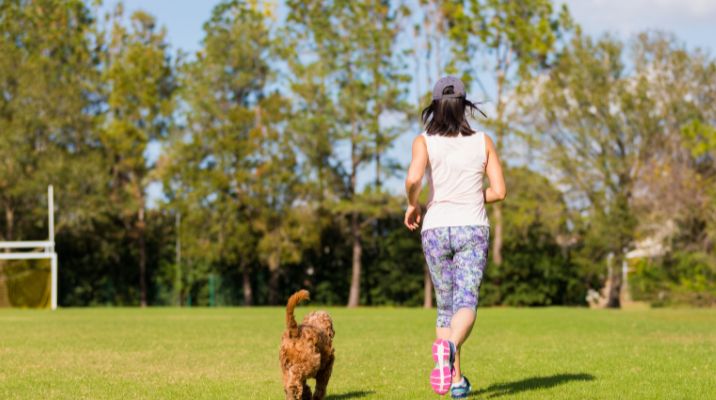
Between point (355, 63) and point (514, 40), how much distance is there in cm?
692

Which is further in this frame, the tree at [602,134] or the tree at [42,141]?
the tree at [602,134]

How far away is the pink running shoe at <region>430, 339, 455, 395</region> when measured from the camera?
6359 mm

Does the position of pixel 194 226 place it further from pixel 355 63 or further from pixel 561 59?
pixel 561 59

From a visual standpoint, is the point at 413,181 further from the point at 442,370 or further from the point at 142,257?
the point at 142,257

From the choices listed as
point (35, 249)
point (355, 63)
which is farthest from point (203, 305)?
point (355, 63)

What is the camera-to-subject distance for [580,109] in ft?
136

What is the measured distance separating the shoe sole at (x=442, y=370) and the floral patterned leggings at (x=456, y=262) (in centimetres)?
46

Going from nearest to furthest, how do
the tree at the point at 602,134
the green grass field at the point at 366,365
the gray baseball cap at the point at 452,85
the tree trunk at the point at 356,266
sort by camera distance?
the gray baseball cap at the point at 452,85
the green grass field at the point at 366,365
the tree at the point at 602,134
the tree trunk at the point at 356,266

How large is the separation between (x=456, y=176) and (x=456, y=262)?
23.9 inches

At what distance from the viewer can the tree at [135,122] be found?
42.9 metres

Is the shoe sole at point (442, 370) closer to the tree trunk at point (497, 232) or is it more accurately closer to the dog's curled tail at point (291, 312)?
the dog's curled tail at point (291, 312)

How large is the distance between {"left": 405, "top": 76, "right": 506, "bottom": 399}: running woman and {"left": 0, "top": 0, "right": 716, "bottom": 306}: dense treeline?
3329 centimetres

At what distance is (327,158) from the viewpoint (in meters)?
42.6

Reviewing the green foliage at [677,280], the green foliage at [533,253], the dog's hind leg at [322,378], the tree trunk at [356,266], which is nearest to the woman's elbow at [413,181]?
the dog's hind leg at [322,378]
